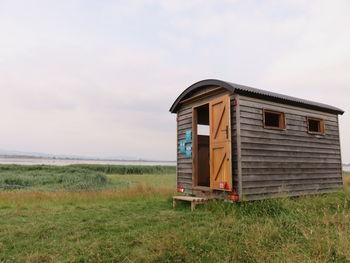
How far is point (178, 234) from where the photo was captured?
12.7 ft

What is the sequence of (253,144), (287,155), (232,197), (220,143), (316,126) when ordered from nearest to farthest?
(232,197)
(253,144)
(220,143)
(287,155)
(316,126)

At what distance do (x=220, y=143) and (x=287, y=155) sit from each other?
85.8 inches

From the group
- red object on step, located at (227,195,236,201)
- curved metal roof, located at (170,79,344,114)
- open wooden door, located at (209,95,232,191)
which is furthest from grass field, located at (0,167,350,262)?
curved metal roof, located at (170,79,344,114)

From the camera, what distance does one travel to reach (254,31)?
9.86m

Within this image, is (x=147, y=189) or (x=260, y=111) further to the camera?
(x=147, y=189)

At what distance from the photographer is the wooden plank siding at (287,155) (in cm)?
611

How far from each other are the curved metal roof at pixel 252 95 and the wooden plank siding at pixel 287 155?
0.15 meters

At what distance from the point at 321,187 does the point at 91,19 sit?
10915 mm

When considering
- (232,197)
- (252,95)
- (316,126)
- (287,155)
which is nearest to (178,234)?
(232,197)

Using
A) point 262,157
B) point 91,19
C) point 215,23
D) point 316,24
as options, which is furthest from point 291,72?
point 91,19

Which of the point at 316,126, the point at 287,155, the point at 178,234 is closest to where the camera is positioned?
the point at 178,234

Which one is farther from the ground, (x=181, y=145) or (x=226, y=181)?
(x=181, y=145)

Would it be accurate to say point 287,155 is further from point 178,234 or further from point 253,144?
point 178,234

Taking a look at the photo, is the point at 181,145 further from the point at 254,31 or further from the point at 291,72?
the point at 291,72
